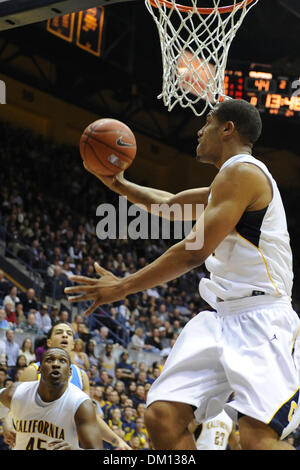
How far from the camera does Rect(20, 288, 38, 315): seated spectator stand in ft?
31.8

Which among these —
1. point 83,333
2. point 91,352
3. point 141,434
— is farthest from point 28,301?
point 141,434

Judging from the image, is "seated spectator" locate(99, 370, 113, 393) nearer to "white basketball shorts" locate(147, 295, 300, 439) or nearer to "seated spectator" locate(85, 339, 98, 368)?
"seated spectator" locate(85, 339, 98, 368)

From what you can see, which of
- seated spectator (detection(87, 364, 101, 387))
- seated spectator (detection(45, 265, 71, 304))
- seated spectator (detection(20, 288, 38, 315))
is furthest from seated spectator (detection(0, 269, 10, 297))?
seated spectator (detection(87, 364, 101, 387))

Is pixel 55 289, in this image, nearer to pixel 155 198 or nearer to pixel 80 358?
pixel 80 358

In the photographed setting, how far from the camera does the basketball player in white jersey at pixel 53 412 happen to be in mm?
4035

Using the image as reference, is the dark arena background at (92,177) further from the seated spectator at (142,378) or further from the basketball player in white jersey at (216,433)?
the basketball player in white jersey at (216,433)

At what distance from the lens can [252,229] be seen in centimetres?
284

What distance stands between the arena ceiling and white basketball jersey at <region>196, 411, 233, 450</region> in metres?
6.33

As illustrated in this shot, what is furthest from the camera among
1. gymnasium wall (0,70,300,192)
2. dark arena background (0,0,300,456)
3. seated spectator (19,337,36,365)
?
gymnasium wall (0,70,300,192)

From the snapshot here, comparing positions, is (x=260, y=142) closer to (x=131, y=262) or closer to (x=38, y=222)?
(x=131, y=262)

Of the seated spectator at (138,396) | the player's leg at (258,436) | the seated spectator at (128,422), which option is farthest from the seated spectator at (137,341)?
the player's leg at (258,436)

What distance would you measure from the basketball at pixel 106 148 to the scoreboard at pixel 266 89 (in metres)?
7.59
